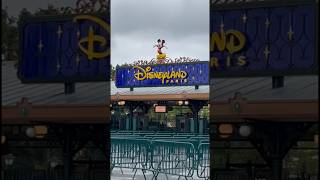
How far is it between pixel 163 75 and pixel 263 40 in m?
14.8

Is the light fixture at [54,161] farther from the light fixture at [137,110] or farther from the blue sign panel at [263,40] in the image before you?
the light fixture at [137,110]

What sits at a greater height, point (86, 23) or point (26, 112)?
point (86, 23)

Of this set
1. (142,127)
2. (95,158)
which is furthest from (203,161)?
(142,127)

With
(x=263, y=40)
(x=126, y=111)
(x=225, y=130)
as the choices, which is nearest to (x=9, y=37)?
(x=225, y=130)

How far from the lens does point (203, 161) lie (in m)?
5.64

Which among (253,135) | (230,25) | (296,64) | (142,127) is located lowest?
(142,127)

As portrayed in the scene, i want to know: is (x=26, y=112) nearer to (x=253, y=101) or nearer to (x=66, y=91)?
(x=66, y=91)

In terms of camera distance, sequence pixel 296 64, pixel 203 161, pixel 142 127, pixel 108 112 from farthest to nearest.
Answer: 1. pixel 142 127
2. pixel 203 161
3. pixel 108 112
4. pixel 296 64

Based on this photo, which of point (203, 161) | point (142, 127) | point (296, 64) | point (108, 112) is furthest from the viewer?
point (142, 127)

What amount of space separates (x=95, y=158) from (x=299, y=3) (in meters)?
1.74

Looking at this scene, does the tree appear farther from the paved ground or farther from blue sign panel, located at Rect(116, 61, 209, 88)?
blue sign panel, located at Rect(116, 61, 209, 88)

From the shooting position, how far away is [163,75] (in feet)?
58.9

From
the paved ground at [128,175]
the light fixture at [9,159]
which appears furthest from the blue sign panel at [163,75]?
the light fixture at [9,159]

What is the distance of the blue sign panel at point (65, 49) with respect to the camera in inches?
137
